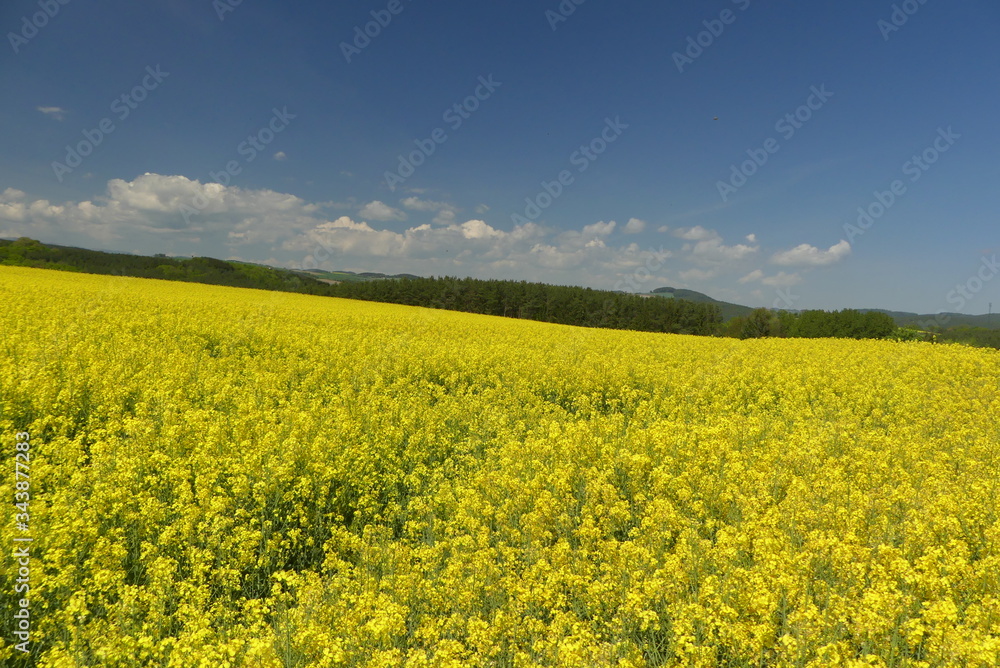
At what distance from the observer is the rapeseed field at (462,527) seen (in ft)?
10.5

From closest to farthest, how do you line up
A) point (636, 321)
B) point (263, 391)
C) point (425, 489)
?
point (425, 489), point (263, 391), point (636, 321)

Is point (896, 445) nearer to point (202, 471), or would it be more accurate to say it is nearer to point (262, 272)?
point (202, 471)

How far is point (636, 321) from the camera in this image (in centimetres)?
6812

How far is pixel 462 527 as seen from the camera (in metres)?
5.30

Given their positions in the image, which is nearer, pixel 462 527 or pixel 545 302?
pixel 462 527

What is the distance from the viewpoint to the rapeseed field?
321 cm

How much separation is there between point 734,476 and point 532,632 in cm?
382

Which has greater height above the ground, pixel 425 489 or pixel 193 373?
pixel 193 373

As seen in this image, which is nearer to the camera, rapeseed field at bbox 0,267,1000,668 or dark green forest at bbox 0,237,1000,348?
rapeseed field at bbox 0,267,1000,668

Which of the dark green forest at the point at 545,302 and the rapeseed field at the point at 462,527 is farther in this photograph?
the dark green forest at the point at 545,302

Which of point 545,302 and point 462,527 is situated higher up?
point 545,302

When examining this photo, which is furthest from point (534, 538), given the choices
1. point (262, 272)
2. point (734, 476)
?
point (262, 272)

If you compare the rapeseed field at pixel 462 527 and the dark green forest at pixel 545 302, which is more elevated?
the dark green forest at pixel 545 302

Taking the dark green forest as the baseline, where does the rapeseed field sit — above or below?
below
